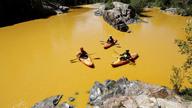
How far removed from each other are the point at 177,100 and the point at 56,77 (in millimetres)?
8454

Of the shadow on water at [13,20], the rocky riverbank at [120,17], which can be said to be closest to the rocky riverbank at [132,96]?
the rocky riverbank at [120,17]

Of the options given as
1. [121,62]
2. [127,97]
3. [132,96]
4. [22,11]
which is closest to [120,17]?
Answer: [22,11]

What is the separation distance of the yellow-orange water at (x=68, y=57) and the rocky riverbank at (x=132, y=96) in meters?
0.95

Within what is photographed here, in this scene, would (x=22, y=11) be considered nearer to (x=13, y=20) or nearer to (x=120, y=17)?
(x=13, y=20)

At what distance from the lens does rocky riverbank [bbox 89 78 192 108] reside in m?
12.5

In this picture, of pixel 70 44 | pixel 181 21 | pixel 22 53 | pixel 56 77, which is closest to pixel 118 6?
pixel 181 21

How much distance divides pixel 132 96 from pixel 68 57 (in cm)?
942

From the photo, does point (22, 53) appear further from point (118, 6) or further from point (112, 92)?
point (118, 6)

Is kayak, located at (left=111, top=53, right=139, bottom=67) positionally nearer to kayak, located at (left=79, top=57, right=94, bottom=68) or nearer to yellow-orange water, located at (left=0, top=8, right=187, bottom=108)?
yellow-orange water, located at (left=0, top=8, right=187, bottom=108)

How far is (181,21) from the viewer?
3853cm

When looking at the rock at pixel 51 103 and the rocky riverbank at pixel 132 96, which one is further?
the rock at pixel 51 103

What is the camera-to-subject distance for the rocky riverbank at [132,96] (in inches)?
493

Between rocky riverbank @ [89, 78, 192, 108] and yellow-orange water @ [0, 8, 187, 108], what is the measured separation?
0.95m

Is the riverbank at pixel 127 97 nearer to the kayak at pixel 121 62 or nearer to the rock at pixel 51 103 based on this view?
the rock at pixel 51 103
